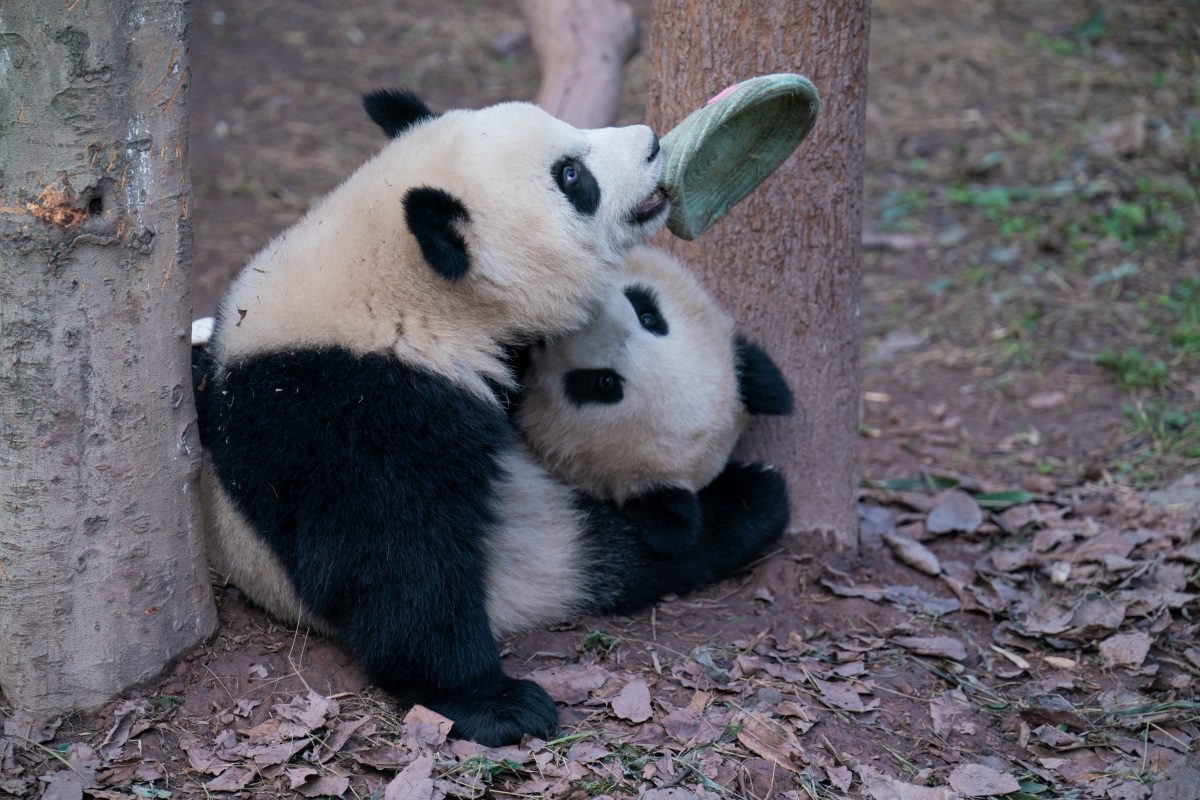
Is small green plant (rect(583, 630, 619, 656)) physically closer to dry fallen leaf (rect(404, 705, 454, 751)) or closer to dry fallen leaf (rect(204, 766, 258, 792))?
dry fallen leaf (rect(404, 705, 454, 751))

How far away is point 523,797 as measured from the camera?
7.45ft

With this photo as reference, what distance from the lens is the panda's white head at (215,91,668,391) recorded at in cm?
244

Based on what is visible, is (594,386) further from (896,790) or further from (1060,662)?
(1060,662)

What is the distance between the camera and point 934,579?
3.36m

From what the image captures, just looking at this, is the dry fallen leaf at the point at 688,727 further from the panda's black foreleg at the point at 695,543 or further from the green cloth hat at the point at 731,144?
the green cloth hat at the point at 731,144

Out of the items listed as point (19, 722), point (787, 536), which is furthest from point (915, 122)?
Result: point (19, 722)

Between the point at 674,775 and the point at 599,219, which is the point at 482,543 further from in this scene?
the point at 599,219

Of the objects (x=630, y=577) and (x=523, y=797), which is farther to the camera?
(x=630, y=577)

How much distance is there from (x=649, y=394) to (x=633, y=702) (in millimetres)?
886

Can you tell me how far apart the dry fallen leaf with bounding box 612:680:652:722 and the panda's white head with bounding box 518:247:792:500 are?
64cm

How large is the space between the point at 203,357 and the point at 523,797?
1.48m

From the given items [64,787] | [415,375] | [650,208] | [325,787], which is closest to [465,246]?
[415,375]

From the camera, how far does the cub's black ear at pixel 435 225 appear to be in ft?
7.64

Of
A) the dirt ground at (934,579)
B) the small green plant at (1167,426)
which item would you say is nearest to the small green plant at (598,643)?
the dirt ground at (934,579)
